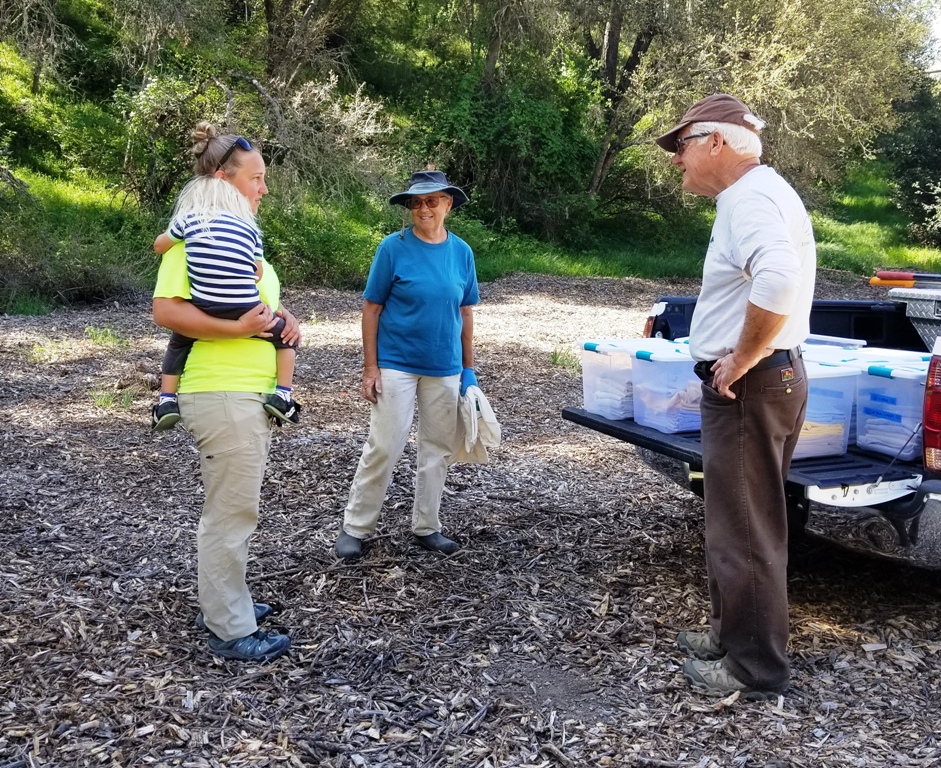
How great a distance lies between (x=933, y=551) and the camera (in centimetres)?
342

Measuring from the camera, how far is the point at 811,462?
378 centimetres

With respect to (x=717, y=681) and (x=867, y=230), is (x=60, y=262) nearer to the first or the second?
(x=717, y=681)

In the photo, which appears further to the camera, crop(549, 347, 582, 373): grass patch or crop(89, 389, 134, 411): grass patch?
crop(549, 347, 582, 373): grass patch

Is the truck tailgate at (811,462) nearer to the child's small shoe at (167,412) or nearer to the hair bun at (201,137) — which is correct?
the child's small shoe at (167,412)

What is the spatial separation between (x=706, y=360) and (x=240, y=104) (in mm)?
14312

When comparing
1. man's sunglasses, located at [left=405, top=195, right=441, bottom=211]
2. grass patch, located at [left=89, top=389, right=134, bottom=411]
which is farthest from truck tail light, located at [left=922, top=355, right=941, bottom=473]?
grass patch, located at [left=89, top=389, right=134, bottom=411]

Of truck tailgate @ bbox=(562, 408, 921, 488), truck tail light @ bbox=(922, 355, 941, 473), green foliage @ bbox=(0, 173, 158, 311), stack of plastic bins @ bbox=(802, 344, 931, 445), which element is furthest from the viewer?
green foliage @ bbox=(0, 173, 158, 311)

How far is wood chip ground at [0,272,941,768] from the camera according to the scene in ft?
9.66

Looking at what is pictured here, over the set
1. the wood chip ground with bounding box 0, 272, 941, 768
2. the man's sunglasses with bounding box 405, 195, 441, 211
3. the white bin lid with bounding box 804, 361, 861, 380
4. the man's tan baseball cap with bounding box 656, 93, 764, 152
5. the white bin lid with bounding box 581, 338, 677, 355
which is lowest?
the wood chip ground with bounding box 0, 272, 941, 768

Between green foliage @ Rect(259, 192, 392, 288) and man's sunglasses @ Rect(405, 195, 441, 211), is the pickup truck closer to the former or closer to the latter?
man's sunglasses @ Rect(405, 195, 441, 211)

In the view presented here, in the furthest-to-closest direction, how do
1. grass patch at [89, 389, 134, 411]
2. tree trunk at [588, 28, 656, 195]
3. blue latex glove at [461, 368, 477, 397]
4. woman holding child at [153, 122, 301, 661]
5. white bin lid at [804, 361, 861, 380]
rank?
tree trunk at [588, 28, 656, 195] → grass patch at [89, 389, 134, 411] → blue latex glove at [461, 368, 477, 397] → white bin lid at [804, 361, 861, 380] → woman holding child at [153, 122, 301, 661]

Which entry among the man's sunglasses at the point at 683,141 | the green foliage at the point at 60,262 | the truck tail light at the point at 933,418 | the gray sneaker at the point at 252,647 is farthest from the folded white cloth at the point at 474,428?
the green foliage at the point at 60,262

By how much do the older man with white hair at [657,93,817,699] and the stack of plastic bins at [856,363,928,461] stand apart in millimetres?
752

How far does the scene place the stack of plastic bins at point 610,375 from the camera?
432cm
